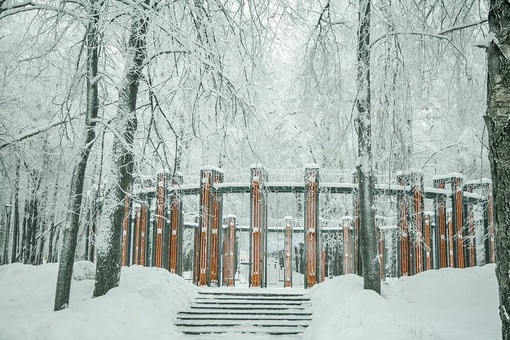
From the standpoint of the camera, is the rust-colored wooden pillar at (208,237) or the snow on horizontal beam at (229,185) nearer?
the rust-colored wooden pillar at (208,237)

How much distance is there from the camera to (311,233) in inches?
546

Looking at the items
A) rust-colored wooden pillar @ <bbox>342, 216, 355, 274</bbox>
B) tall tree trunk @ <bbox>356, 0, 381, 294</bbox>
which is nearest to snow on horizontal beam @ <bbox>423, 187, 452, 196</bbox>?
rust-colored wooden pillar @ <bbox>342, 216, 355, 274</bbox>

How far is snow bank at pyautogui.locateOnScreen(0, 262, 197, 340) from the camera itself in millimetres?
6816

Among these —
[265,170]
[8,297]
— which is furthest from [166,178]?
[8,297]

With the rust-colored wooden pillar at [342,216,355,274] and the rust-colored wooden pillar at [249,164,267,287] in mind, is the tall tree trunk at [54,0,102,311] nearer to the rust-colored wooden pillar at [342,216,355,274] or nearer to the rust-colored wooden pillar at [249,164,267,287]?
the rust-colored wooden pillar at [249,164,267,287]

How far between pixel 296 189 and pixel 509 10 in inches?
461

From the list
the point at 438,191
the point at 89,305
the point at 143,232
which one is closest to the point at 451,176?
the point at 438,191

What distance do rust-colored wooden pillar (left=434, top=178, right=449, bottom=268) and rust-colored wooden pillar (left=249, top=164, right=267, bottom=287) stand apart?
5725 millimetres

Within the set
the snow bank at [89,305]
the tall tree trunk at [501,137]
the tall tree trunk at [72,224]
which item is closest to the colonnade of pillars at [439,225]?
the snow bank at [89,305]

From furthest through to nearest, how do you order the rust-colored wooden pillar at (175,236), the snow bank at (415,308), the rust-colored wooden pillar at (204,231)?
the rust-colored wooden pillar at (175,236) < the rust-colored wooden pillar at (204,231) < the snow bank at (415,308)

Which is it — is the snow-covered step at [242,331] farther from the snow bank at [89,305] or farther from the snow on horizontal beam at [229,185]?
the snow on horizontal beam at [229,185]

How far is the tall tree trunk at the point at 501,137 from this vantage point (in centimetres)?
311

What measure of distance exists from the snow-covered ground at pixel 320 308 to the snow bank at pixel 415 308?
1 cm

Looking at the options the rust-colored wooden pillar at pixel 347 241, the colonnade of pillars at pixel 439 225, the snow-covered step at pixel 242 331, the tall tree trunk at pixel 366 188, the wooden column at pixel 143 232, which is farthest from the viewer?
the rust-colored wooden pillar at pixel 347 241
